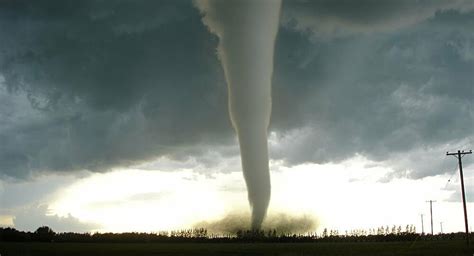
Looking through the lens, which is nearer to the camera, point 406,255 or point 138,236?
point 406,255

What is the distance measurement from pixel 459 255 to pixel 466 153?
52.5 ft

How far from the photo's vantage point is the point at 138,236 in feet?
636

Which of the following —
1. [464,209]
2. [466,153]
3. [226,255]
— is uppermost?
[466,153]

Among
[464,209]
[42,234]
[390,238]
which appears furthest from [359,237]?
[464,209]

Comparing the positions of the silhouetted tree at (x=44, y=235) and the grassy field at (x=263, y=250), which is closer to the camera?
the grassy field at (x=263, y=250)

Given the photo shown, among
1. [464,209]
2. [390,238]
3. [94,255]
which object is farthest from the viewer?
[390,238]

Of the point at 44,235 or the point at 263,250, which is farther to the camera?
the point at 44,235

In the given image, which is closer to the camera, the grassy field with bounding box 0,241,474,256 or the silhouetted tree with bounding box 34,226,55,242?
the grassy field with bounding box 0,241,474,256

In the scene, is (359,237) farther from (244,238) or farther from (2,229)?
(2,229)

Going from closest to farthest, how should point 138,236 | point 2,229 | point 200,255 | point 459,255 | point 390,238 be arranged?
point 459,255, point 200,255, point 2,229, point 390,238, point 138,236

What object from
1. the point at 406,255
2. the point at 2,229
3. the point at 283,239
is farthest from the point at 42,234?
the point at 406,255

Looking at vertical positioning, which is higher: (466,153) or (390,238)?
(466,153)

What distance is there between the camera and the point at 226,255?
74.2 meters

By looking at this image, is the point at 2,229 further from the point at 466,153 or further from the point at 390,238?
the point at 466,153
